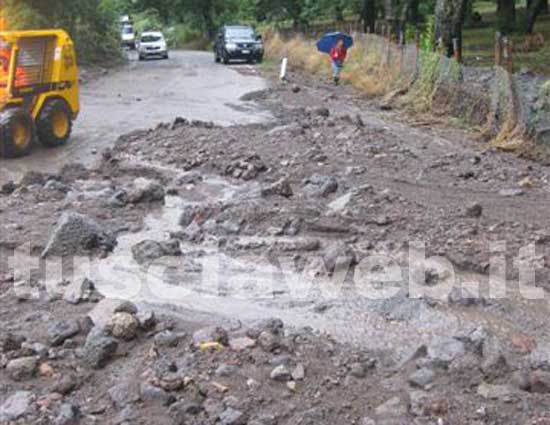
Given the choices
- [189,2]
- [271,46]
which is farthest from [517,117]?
[189,2]

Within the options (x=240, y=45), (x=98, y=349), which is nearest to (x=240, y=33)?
(x=240, y=45)

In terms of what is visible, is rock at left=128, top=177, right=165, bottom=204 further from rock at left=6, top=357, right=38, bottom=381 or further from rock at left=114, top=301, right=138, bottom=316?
rock at left=6, top=357, right=38, bottom=381

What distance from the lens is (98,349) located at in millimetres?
5961

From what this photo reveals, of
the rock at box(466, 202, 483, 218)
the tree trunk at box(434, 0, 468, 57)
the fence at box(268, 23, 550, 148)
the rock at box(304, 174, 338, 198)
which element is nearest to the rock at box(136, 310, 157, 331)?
the rock at box(466, 202, 483, 218)

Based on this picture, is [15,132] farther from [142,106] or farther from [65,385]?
[65,385]

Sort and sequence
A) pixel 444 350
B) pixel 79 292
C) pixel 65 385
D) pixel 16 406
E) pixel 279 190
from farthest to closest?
pixel 279 190 → pixel 79 292 → pixel 444 350 → pixel 65 385 → pixel 16 406

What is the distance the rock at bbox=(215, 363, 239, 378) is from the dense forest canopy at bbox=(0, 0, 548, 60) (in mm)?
19399

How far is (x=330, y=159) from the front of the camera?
508 inches

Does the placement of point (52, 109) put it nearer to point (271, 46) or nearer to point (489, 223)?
point (489, 223)

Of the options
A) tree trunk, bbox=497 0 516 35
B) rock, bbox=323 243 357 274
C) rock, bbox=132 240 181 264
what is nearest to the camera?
rock, bbox=323 243 357 274

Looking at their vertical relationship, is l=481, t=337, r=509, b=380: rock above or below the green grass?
above

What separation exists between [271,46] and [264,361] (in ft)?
145

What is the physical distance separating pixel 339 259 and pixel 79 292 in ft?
7.93

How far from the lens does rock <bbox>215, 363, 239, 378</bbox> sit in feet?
18.3
